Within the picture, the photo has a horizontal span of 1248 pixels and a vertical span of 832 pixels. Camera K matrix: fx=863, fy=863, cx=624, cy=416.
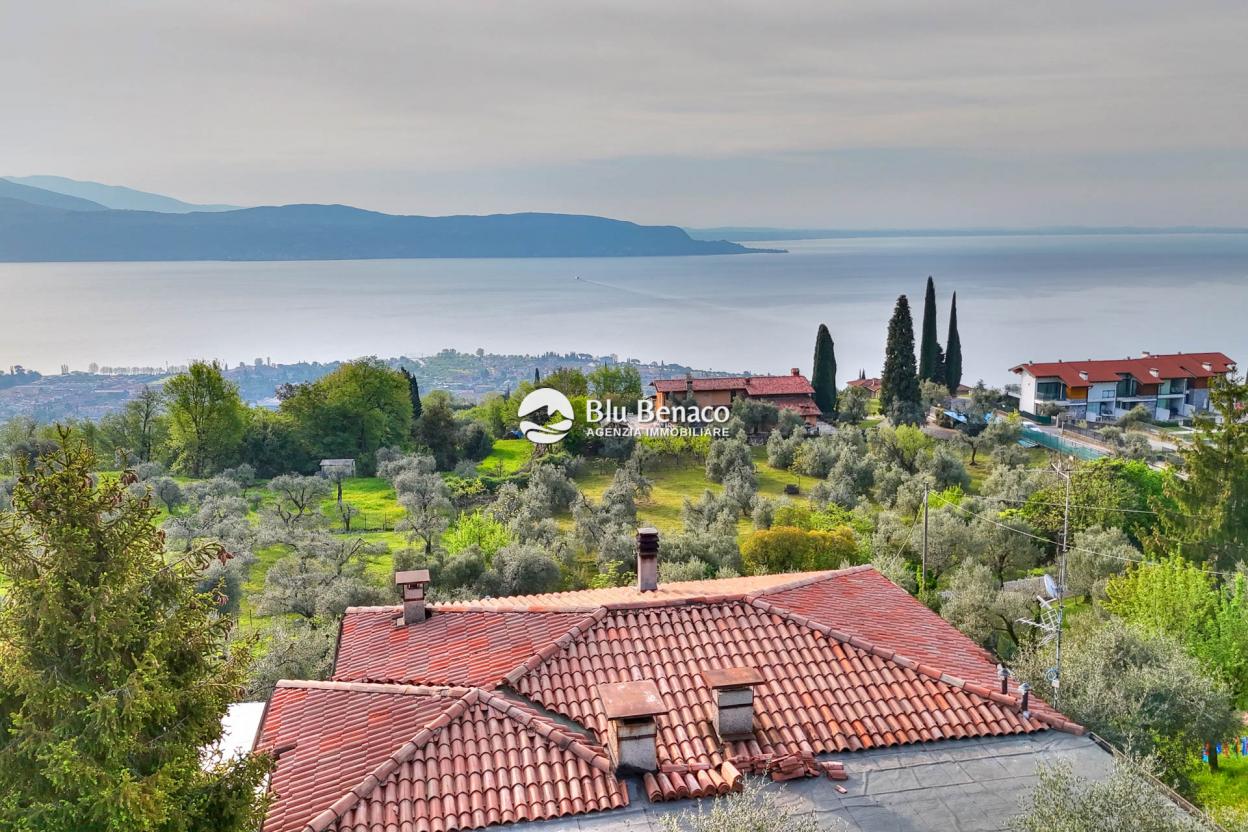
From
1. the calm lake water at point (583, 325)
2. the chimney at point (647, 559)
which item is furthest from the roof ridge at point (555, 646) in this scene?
the calm lake water at point (583, 325)

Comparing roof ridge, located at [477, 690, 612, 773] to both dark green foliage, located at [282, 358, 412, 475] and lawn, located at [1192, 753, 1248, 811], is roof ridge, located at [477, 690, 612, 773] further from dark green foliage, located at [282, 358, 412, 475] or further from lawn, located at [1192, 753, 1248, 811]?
dark green foliage, located at [282, 358, 412, 475]

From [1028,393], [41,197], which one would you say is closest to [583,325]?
[1028,393]

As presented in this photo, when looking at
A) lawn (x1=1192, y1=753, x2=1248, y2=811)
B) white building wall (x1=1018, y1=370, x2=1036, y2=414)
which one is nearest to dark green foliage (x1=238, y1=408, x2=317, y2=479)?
lawn (x1=1192, y1=753, x2=1248, y2=811)

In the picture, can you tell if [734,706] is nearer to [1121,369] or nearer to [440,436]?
[440,436]

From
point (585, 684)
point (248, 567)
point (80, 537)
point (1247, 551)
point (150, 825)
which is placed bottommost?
point (248, 567)

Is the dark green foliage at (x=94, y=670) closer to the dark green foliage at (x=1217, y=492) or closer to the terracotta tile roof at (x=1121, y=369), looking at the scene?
the dark green foliage at (x=1217, y=492)

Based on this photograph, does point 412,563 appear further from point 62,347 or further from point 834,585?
point 62,347

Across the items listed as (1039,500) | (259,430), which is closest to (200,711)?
(1039,500)
